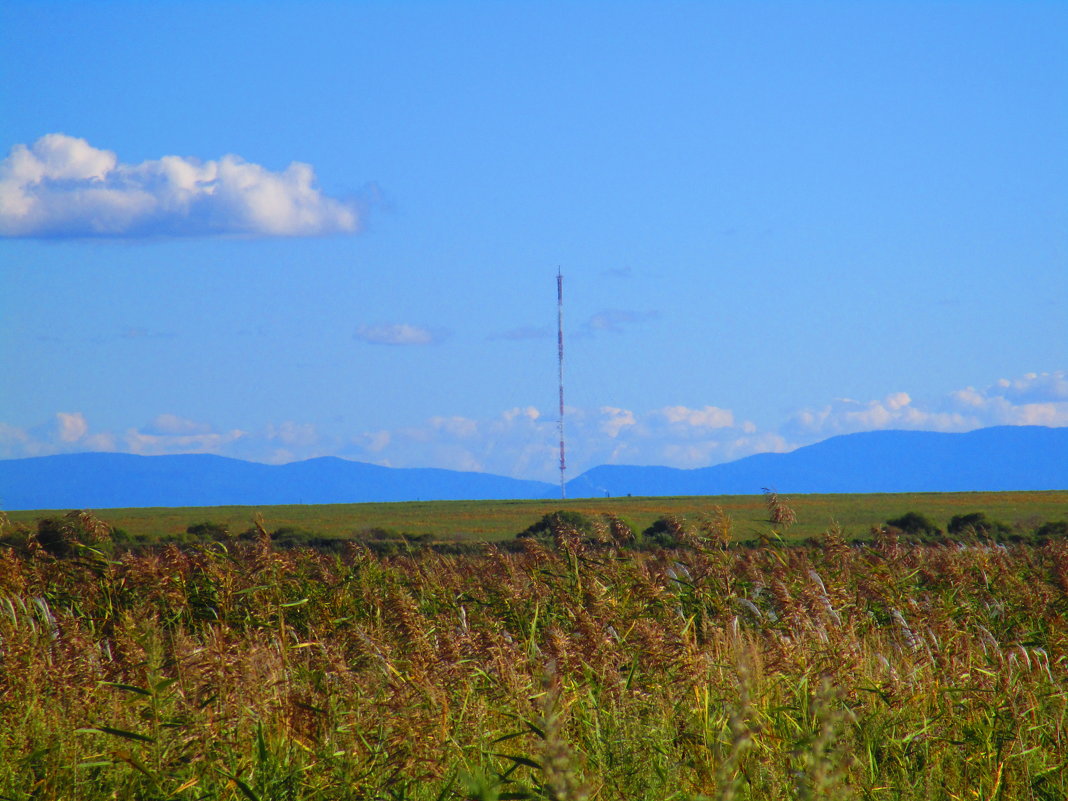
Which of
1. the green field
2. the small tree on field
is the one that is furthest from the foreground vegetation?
the green field

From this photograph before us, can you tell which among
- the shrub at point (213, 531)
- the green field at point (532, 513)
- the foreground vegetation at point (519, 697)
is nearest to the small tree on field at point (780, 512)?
the foreground vegetation at point (519, 697)

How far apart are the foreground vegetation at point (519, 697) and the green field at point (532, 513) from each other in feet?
111

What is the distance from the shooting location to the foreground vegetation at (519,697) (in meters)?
4.50

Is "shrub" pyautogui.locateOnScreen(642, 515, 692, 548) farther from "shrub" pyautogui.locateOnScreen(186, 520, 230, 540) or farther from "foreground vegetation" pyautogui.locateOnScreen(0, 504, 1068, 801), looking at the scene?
"shrub" pyautogui.locateOnScreen(186, 520, 230, 540)

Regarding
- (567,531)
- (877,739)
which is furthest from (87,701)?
(567,531)

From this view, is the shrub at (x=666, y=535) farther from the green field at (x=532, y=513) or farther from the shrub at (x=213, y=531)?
the green field at (x=532, y=513)

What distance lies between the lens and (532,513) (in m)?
68.1

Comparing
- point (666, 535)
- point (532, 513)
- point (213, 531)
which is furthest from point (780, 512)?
point (532, 513)

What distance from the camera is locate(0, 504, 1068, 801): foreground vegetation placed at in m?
4.50

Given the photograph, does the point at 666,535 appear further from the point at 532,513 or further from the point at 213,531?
the point at 532,513

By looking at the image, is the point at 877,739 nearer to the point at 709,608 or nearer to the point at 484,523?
the point at 709,608

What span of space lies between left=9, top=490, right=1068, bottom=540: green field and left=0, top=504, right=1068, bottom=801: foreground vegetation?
111 ft

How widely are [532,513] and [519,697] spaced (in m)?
63.3

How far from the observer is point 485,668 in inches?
238
